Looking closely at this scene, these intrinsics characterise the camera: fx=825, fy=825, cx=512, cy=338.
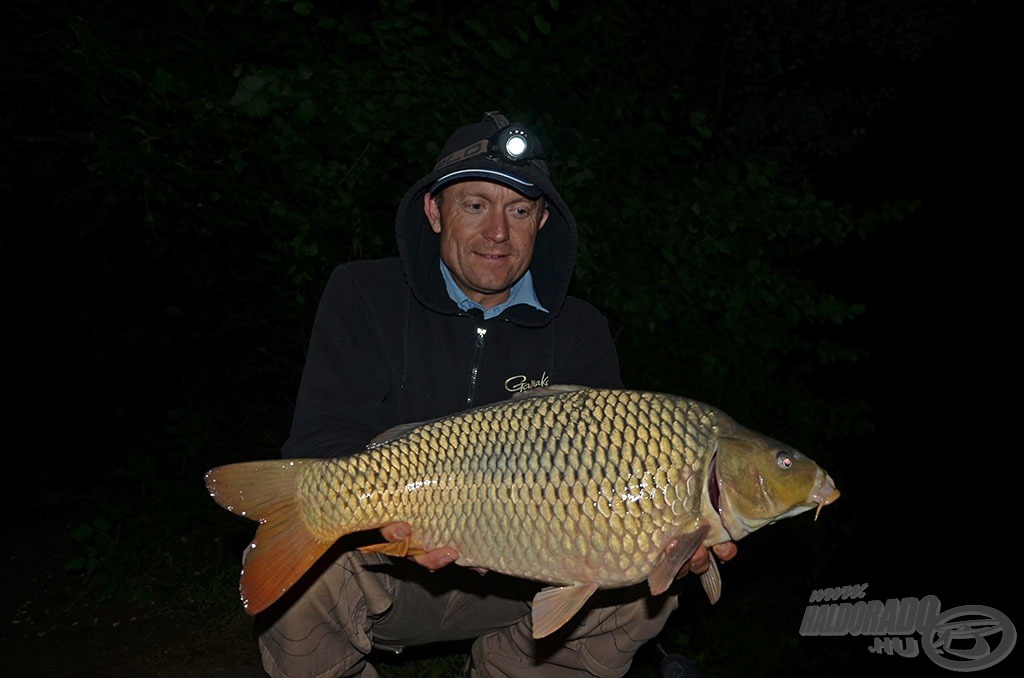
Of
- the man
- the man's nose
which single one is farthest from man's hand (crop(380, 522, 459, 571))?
the man's nose

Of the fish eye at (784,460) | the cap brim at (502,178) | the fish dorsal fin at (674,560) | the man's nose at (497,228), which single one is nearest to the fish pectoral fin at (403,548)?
the fish dorsal fin at (674,560)

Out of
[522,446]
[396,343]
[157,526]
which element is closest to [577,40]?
[396,343]

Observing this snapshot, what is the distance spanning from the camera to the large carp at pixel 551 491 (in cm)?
138

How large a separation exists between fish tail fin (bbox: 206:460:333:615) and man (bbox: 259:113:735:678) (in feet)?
0.70

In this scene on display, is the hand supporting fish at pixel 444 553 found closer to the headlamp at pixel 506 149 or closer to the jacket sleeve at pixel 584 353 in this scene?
the jacket sleeve at pixel 584 353

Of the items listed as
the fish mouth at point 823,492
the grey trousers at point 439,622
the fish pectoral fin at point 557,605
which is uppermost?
the fish mouth at point 823,492

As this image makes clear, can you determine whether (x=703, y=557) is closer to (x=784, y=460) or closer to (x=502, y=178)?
(x=784, y=460)

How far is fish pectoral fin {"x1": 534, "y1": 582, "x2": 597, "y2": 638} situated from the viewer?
56.9 inches

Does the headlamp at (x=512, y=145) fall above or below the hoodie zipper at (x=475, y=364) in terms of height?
above

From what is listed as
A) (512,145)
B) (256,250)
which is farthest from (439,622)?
(256,250)

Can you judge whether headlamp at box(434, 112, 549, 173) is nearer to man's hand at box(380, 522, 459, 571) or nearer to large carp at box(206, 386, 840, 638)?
large carp at box(206, 386, 840, 638)

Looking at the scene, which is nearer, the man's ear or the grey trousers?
the grey trousers

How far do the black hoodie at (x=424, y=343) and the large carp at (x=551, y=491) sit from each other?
262 mm

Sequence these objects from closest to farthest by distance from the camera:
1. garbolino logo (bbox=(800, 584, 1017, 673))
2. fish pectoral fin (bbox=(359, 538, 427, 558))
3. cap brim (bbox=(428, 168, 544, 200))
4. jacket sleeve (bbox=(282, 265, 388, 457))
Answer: fish pectoral fin (bbox=(359, 538, 427, 558)), jacket sleeve (bbox=(282, 265, 388, 457)), cap brim (bbox=(428, 168, 544, 200)), garbolino logo (bbox=(800, 584, 1017, 673))
